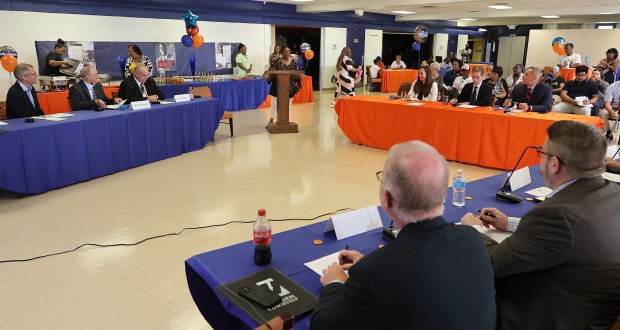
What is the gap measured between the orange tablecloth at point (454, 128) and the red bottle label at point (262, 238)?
158 inches

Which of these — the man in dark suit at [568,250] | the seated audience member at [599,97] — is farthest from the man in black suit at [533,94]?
the man in dark suit at [568,250]

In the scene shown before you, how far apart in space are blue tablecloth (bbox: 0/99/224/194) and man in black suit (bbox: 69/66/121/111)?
0.54ft

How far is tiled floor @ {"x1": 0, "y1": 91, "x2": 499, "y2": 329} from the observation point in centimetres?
253

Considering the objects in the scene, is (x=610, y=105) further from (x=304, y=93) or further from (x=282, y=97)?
(x=304, y=93)

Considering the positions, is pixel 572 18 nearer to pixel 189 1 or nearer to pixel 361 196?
pixel 189 1

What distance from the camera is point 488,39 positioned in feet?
74.8

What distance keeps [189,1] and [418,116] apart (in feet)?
22.3

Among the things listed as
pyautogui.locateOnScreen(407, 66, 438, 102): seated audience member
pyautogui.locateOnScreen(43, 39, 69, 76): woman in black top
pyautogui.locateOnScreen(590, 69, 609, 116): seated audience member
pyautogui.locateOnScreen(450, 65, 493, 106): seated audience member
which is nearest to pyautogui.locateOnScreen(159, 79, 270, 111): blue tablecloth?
pyautogui.locateOnScreen(43, 39, 69, 76): woman in black top

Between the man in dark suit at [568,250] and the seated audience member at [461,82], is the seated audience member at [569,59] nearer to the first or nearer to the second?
the seated audience member at [461,82]

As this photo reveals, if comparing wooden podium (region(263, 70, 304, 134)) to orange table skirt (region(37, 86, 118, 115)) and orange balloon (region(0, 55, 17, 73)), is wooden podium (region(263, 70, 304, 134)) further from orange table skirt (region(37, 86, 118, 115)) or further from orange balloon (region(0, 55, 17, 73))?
orange balloon (region(0, 55, 17, 73))

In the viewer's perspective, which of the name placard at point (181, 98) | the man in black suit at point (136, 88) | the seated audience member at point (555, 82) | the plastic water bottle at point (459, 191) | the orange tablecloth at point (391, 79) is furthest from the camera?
the orange tablecloth at point (391, 79)

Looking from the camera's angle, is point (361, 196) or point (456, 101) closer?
point (361, 196)

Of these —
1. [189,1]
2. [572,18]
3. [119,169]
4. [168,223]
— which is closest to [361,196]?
[168,223]

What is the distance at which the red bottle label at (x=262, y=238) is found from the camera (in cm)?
168
